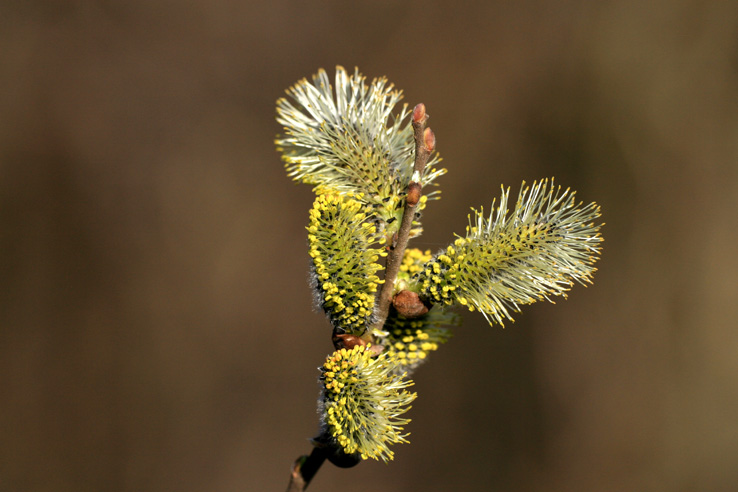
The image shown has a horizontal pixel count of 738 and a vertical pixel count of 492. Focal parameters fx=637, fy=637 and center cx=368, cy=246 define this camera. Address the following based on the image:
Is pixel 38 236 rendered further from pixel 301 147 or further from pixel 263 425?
pixel 301 147

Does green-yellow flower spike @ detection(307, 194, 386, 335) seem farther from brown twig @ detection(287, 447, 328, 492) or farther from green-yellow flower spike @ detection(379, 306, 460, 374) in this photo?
brown twig @ detection(287, 447, 328, 492)

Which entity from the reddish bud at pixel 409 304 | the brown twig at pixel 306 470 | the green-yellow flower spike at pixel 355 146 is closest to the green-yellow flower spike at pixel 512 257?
the reddish bud at pixel 409 304

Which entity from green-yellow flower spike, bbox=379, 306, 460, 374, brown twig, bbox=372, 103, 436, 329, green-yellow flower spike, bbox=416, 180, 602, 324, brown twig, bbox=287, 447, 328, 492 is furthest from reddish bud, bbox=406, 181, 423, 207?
brown twig, bbox=287, 447, 328, 492

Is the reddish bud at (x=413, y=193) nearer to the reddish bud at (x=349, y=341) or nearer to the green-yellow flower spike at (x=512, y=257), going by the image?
the green-yellow flower spike at (x=512, y=257)

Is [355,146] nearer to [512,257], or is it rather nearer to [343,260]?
[343,260]

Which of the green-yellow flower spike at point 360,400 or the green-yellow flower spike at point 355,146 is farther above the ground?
the green-yellow flower spike at point 355,146

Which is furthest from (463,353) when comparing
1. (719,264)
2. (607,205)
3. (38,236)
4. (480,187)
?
(38,236)
